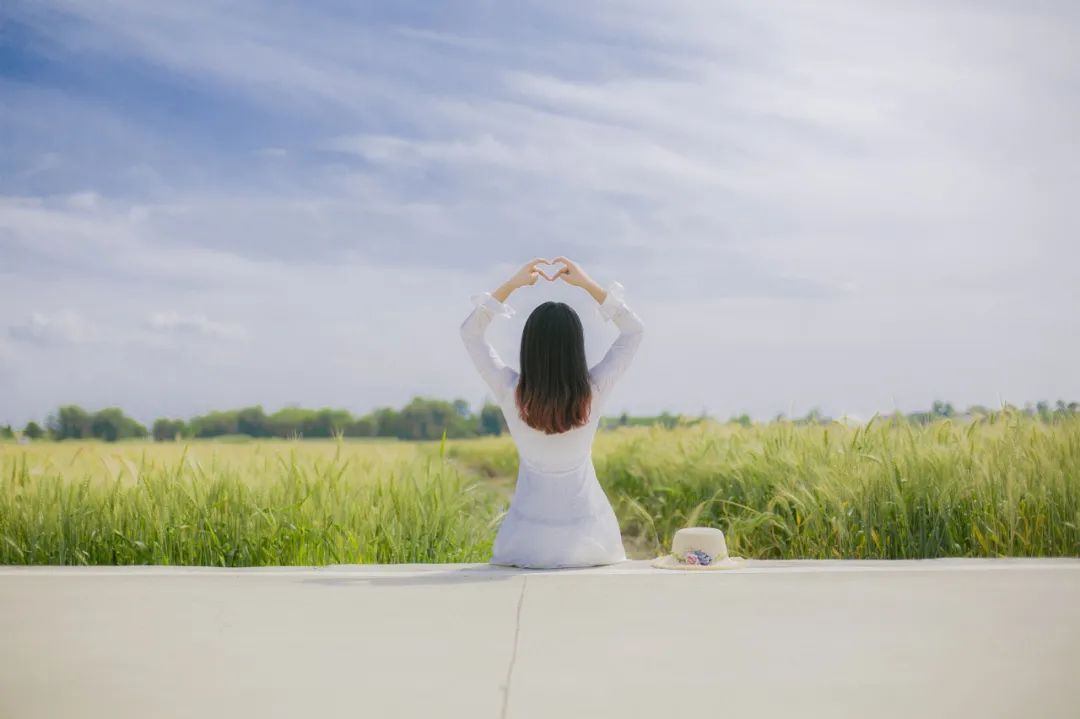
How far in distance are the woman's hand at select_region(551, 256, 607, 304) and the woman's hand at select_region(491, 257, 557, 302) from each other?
0.06m

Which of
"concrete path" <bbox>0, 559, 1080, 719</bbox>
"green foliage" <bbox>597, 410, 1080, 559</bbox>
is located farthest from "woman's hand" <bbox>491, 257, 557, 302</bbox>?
"green foliage" <bbox>597, 410, 1080, 559</bbox>

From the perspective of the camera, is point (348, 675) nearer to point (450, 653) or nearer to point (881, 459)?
point (450, 653)

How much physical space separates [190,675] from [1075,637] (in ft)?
7.15

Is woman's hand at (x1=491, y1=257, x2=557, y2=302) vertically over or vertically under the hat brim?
over

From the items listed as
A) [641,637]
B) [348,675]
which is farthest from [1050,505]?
[348,675]

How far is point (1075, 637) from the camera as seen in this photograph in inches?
108

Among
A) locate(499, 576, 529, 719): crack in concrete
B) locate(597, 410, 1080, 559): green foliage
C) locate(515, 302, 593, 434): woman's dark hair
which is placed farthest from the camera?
locate(597, 410, 1080, 559): green foliage

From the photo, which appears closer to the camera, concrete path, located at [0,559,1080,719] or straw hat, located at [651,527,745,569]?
concrete path, located at [0,559,1080,719]

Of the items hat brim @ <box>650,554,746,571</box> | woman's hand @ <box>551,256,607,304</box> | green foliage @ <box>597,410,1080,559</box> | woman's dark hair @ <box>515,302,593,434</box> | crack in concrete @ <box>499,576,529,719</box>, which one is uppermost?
A: woman's hand @ <box>551,256,607,304</box>

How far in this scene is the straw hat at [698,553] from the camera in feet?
10.9

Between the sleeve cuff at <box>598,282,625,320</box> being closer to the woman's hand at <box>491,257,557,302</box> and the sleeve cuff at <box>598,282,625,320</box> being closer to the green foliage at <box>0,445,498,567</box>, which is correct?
the woman's hand at <box>491,257,557,302</box>

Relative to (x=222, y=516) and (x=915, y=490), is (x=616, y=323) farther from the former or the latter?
(x=222, y=516)

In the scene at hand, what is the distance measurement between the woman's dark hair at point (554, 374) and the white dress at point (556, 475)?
0.16 ft

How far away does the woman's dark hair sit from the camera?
3.25 metres
